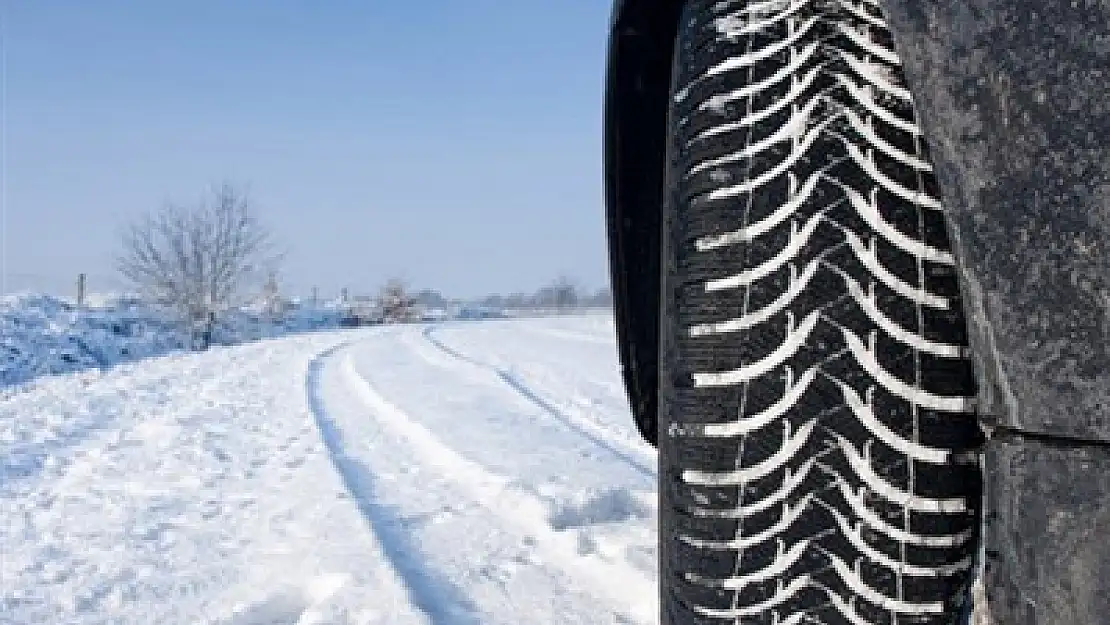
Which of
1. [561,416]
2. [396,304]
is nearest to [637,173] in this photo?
[561,416]

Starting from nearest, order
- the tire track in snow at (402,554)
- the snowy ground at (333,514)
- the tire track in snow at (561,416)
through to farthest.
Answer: the tire track in snow at (402,554)
the snowy ground at (333,514)
the tire track in snow at (561,416)

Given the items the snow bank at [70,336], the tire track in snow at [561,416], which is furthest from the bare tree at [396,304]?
the tire track in snow at [561,416]

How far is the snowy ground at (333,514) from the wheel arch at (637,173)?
0.64 metres

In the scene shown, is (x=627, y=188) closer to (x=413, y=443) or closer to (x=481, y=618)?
(x=481, y=618)

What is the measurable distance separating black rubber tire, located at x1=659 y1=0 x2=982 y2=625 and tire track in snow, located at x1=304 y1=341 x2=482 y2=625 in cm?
114

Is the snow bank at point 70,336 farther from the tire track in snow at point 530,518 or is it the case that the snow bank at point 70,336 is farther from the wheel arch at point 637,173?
the wheel arch at point 637,173

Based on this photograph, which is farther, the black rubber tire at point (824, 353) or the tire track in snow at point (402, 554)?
the tire track in snow at point (402, 554)

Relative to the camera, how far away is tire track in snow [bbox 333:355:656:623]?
1979mm

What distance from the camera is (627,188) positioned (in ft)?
4.40

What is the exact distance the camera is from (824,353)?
2.60 ft

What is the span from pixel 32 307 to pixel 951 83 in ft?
88.1

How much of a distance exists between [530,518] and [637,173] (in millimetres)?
1582

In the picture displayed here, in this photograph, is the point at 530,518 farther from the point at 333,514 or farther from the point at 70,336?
the point at 70,336

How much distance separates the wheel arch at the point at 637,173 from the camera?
44.4 inches
